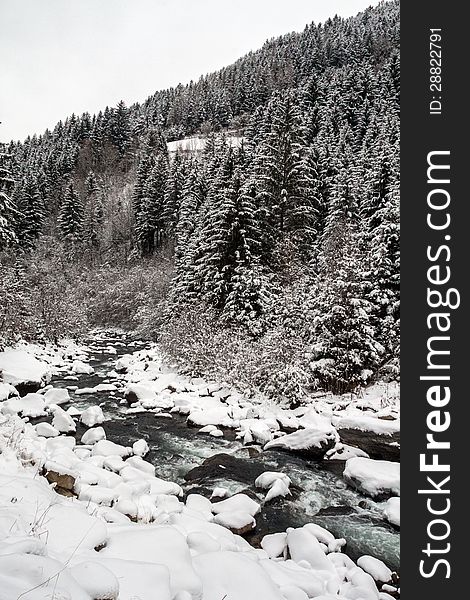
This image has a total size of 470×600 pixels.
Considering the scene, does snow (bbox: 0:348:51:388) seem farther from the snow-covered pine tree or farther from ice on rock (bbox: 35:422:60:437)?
the snow-covered pine tree

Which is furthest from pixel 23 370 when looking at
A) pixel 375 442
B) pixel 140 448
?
pixel 375 442

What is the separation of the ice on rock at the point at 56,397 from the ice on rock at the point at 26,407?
414mm

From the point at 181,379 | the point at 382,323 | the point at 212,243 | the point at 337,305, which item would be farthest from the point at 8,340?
the point at 382,323

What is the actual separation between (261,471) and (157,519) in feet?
11.0

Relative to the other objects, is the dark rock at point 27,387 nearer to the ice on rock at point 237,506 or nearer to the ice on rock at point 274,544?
the ice on rock at point 237,506

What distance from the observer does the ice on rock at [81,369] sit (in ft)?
53.3

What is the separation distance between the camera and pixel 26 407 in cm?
1046

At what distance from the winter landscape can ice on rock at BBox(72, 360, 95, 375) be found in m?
0.10

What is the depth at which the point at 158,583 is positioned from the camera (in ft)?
9.96

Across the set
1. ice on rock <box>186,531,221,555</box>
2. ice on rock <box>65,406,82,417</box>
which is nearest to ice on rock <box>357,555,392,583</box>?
ice on rock <box>186,531,221,555</box>

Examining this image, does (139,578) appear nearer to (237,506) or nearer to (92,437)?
(237,506)

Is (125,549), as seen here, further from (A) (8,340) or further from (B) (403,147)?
(A) (8,340)

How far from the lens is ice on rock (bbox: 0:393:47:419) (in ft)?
32.9

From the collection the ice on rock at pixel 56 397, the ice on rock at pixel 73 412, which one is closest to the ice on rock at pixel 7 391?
the ice on rock at pixel 56 397
